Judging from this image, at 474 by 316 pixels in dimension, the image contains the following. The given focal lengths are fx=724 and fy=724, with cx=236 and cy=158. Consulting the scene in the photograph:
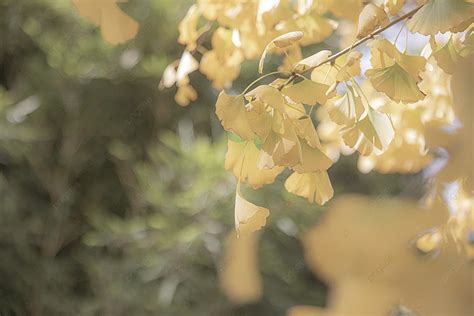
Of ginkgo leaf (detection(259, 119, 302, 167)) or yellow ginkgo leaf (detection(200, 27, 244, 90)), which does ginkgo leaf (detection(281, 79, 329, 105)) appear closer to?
ginkgo leaf (detection(259, 119, 302, 167))

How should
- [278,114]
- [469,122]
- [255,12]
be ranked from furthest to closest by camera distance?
1. [255,12]
2. [278,114]
3. [469,122]

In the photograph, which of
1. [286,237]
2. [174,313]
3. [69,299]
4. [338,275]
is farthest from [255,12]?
[286,237]

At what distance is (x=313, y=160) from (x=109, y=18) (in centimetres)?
13

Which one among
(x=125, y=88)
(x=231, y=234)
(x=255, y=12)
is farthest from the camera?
(x=125, y=88)

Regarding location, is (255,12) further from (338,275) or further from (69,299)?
(69,299)

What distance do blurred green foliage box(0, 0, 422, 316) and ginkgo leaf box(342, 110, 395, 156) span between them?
114 centimetres

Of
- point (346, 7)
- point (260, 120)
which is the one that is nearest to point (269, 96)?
point (260, 120)

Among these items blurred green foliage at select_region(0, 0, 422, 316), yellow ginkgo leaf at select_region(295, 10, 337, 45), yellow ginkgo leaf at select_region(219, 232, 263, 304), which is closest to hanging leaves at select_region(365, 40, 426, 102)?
yellow ginkgo leaf at select_region(295, 10, 337, 45)

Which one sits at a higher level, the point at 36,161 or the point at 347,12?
the point at 347,12

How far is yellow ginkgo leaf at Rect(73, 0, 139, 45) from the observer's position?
0.35 m

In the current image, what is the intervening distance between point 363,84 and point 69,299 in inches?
49.2

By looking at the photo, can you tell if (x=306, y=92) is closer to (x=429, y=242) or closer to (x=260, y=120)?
(x=260, y=120)

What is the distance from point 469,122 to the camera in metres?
0.23

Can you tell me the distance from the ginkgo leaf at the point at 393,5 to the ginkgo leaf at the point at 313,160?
77mm
